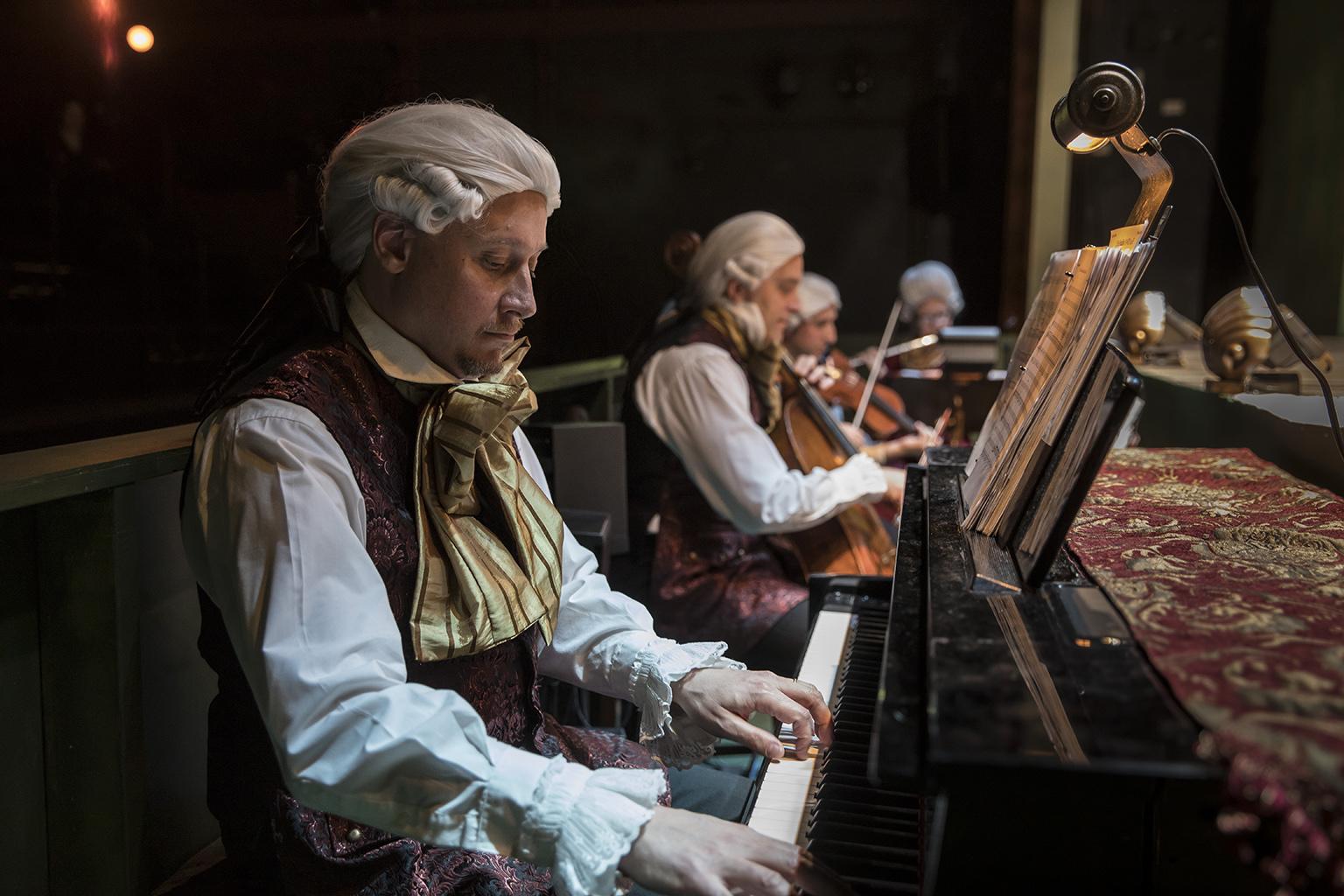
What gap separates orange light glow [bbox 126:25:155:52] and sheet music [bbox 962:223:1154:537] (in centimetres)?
164

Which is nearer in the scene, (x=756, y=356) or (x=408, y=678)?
(x=408, y=678)

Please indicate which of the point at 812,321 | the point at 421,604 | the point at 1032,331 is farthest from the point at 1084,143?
the point at 812,321

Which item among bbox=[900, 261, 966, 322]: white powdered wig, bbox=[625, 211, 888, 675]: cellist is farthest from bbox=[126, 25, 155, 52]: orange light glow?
bbox=[900, 261, 966, 322]: white powdered wig

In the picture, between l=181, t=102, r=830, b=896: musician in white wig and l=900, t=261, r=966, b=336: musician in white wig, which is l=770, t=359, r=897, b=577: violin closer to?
l=181, t=102, r=830, b=896: musician in white wig

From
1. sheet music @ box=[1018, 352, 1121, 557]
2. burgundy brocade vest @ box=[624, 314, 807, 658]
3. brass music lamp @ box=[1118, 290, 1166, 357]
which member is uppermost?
sheet music @ box=[1018, 352, 1121, 557]

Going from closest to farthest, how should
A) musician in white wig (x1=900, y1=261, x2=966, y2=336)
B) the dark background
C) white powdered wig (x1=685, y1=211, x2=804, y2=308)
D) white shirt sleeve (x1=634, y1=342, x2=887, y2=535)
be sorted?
the dark background → white shirt sleeve (x1=634, y1=342, x2=887, y2=535) → white powdered wig (x1=685, y1=211, x2=804, y2=308) → musician in white wig (x1=900, y1=261, x2=966, y2=336)

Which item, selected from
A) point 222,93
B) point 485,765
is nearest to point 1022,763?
point 485,765

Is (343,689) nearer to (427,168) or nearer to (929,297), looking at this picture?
(427,168)

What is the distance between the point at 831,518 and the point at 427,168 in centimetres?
182

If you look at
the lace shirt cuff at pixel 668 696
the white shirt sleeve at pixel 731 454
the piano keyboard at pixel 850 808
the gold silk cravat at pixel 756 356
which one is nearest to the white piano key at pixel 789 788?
the piano keyboard at pixel 850 808

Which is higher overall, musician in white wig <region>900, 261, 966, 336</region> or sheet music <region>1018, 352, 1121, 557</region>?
sheet music <region>1018, 352, 1121, 557</region>

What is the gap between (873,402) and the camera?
4.72m

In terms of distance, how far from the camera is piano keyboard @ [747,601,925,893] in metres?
1.10

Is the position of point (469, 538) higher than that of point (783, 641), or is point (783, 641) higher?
point (469, 538)
